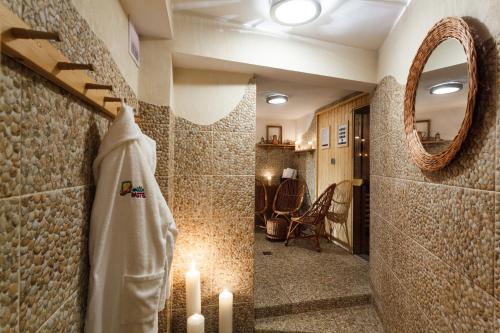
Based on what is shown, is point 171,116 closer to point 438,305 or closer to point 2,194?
point 2,194

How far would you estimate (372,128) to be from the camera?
2158mm

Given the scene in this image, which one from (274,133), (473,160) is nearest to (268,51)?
(473,160)

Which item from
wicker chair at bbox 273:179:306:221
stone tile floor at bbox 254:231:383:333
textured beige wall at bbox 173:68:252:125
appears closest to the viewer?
textured beige wall at bbox 173:68:252:125

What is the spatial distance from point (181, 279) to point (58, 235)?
1379mm

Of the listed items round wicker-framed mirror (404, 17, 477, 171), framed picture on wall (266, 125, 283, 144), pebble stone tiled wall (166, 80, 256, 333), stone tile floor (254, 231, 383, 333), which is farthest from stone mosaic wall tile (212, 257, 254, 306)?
framed picture on wall (266, 125, 283, 144)

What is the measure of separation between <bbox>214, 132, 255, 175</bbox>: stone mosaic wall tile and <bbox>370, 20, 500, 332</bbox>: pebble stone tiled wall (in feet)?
A: 3.49

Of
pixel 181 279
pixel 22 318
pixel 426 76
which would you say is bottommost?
pixel 181 279

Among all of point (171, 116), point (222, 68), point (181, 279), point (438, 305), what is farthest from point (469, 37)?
point (181, 279)

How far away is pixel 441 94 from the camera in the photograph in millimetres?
1100

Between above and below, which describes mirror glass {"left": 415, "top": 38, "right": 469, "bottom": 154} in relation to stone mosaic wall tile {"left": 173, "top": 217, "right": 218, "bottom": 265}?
above

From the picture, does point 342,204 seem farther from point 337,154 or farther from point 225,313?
point 225,313

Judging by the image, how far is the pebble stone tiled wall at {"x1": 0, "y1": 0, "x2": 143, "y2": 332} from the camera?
1.49 feet

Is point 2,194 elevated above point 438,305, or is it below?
above

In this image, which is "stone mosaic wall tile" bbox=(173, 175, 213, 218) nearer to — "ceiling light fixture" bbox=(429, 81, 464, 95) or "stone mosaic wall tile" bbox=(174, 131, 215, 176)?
"stone mosaic wall tile" bbox=(174, 131, 215, 176)
